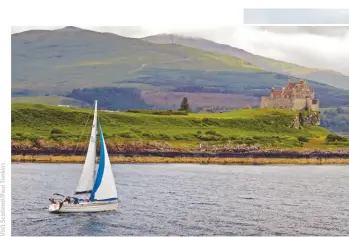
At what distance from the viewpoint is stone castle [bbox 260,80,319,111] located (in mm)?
42250

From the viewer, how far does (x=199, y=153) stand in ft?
131

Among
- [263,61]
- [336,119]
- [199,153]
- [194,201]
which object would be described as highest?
[263,61]

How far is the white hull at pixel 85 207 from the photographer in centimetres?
2477


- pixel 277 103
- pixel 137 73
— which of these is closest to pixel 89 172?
pixel 137 73

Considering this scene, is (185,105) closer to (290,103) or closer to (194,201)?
(290,103)

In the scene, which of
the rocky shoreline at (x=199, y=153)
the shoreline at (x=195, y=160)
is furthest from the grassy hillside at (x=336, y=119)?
the shoreline at (x=195, y=160)

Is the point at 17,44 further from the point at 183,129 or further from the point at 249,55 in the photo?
the point at 249,55

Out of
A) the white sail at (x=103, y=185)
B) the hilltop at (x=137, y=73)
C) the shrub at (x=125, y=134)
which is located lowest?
the white sail at (x=103, y=185)

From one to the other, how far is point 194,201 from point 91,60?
68.7 ft

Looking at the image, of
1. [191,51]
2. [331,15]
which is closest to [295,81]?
[191,51]

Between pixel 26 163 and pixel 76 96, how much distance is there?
8.46 meters

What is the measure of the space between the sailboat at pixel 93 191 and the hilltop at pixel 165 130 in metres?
11.5

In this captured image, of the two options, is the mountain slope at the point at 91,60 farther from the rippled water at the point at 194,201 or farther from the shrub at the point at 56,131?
the rippled water at the point at 194,201

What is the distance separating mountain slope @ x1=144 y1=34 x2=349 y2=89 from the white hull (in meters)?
10.1
